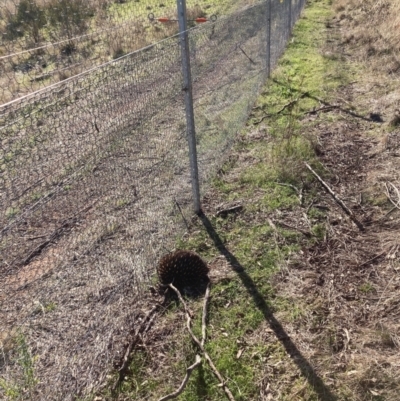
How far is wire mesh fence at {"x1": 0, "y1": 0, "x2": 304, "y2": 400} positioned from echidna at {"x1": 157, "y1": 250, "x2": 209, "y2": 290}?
184 millimetres

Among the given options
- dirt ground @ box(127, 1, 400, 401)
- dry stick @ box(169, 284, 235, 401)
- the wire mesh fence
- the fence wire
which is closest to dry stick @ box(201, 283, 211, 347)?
dry stick @ box(169, 284, 235, 401)

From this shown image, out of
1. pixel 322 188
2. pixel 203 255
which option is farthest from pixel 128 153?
pixel 322 188

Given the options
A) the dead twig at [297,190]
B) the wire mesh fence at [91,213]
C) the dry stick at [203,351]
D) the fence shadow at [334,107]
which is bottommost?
the fence shadow at [334,107]

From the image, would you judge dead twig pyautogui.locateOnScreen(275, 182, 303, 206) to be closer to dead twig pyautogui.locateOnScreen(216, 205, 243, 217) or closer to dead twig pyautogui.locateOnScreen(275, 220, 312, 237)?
dead twig pyautogui.locateOnScreen(275, 220, 312, 237)

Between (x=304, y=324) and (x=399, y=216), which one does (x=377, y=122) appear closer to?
(x=399, y=216)

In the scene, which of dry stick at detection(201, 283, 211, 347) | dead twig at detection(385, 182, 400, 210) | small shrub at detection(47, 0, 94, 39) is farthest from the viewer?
dead twig at detection(385, 182, 400, 210)

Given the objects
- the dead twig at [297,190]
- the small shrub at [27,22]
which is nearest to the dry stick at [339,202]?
the dead twig at [297,190]

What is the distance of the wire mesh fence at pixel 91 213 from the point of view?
2781mm

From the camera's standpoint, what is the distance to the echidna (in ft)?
11.2

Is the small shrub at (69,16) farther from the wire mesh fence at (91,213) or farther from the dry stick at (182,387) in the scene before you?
the dry stick at (182,387)

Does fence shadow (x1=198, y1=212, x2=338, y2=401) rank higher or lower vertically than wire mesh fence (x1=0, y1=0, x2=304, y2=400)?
lower

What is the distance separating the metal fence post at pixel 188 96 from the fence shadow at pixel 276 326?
0.38m

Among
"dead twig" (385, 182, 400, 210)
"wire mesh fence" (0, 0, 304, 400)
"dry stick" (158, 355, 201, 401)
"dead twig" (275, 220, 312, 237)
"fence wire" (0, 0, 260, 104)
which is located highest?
"fence wire" (0, 0, 260, 104)

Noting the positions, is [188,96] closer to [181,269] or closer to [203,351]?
[181,269]
